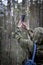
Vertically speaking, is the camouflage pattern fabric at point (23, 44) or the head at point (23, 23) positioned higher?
the head at point (23, 23)

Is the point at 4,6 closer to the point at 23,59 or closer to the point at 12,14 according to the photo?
the point at 12,14

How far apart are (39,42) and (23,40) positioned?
0.16 meters

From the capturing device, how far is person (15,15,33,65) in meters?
1.63

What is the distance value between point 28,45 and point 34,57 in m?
0.13

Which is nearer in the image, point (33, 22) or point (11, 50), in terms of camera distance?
point (33, 22)

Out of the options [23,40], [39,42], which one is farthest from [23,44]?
[39,42]

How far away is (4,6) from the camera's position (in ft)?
5.63

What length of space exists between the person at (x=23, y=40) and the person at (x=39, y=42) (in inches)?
2.4

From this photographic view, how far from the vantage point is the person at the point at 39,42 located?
5.31ft

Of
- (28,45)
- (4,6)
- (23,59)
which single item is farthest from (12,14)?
(23,59)

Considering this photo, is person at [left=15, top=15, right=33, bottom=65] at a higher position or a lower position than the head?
lower

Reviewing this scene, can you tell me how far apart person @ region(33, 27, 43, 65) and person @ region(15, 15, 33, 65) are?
0.20ft

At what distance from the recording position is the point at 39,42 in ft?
5.33

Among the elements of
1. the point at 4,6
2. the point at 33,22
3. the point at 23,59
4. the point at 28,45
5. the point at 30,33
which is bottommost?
the point at 23,59
